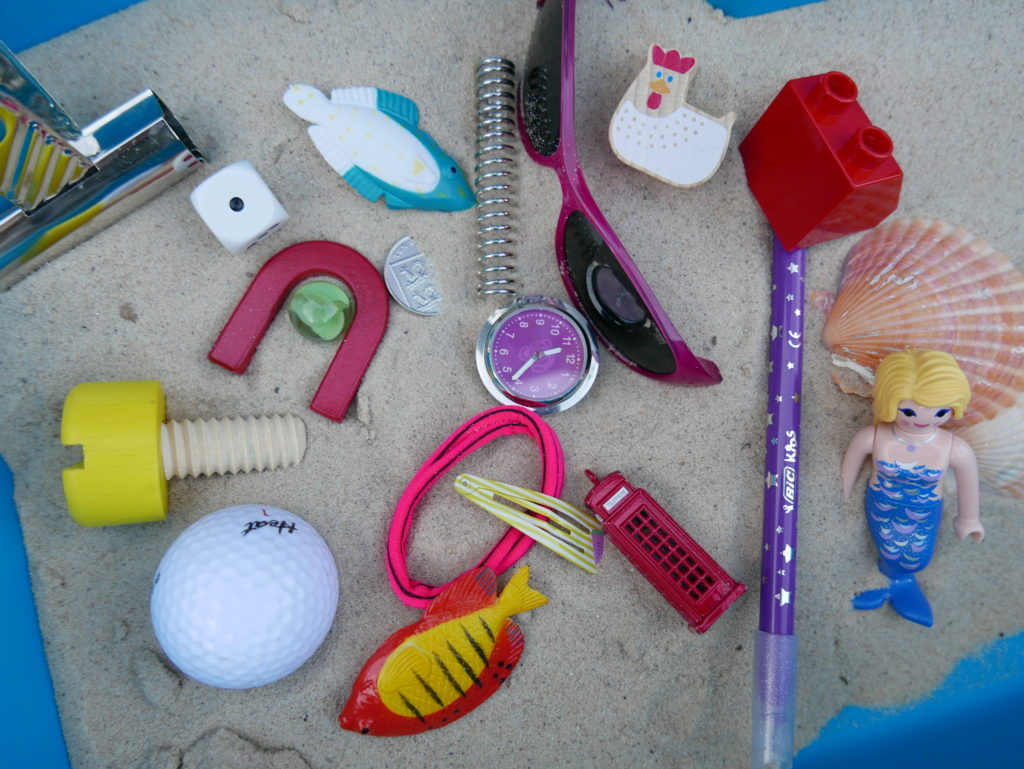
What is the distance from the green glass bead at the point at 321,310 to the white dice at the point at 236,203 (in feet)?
0.30

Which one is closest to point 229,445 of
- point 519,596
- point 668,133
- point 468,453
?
point 468,453

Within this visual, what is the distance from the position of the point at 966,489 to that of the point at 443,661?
2.16ft

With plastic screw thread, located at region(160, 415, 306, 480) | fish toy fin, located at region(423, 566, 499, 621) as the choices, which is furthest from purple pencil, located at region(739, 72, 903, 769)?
plastic screw thread, located at region(160, 415, 306, 480)

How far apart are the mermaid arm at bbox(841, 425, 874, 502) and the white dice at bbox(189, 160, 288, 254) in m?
0.75

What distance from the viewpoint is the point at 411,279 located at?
1.00 m

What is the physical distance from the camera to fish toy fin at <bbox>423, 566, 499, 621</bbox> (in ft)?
3.04

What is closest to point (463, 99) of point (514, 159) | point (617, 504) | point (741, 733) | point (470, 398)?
point (514, 159)

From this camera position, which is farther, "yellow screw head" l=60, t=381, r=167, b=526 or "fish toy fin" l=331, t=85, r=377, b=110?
"fish toy fin" l=331, t=85, r=377, b=110

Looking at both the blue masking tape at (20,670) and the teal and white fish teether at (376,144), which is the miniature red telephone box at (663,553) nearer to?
the teal and white fish teether at (376,144)

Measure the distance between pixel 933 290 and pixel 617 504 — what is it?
1.54 feet

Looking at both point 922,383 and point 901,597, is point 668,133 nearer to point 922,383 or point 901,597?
point 922,383

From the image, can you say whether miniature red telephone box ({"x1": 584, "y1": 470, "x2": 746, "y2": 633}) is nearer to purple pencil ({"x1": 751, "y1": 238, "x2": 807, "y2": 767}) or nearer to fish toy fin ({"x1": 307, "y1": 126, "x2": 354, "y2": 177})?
purple pencil ({"x1": 751, "y1": 238, "x2": 807, "y2": 767})

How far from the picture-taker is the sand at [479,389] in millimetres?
954

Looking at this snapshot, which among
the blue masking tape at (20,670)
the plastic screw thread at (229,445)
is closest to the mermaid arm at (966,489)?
the plastic screw thread at (229,445)
